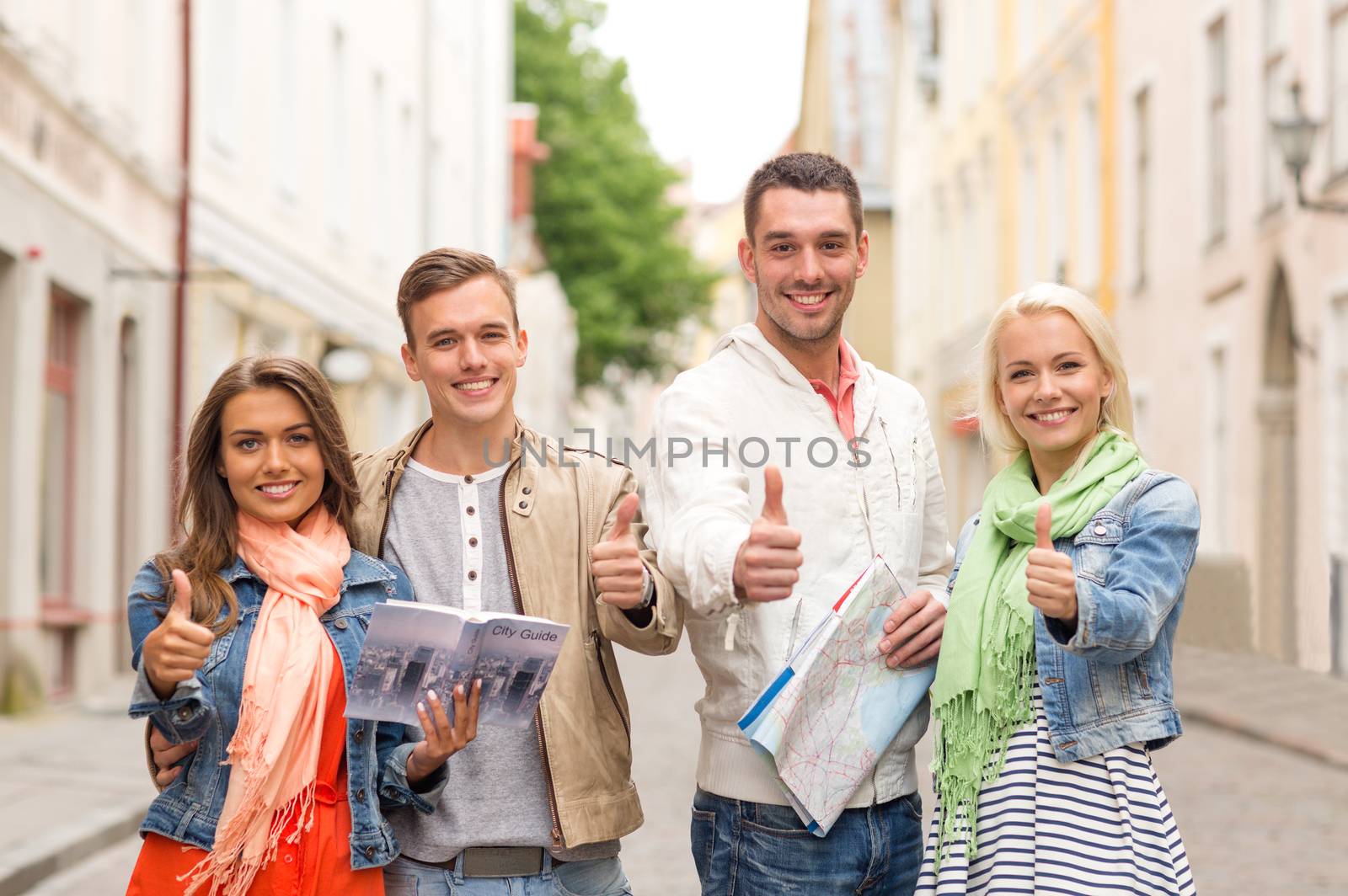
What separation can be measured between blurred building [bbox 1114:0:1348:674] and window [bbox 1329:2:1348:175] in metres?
0.02

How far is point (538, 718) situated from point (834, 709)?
0.52 metres

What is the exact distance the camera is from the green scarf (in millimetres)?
3072

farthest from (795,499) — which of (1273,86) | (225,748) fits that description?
(1273,86)

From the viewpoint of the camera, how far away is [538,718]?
3.16 metres

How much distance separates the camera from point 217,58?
1677cm

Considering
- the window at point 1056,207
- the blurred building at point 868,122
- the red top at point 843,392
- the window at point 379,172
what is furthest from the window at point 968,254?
the red top at point 843,392

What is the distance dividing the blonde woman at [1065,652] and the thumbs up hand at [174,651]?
1.26 metres

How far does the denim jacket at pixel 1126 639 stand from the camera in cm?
294

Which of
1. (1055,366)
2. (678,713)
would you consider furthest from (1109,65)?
(1055,366)

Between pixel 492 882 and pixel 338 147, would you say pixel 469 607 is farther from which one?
pixel 338 147

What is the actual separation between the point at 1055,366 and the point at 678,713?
409 inches

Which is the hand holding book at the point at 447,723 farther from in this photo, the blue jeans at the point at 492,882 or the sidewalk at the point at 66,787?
the sidewalk at the point at 66,787

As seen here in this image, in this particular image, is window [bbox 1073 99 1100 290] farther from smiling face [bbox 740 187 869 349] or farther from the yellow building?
smiling face [bbox 740 187 869 349]

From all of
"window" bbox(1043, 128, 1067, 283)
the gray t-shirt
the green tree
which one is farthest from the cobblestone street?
the green tree
